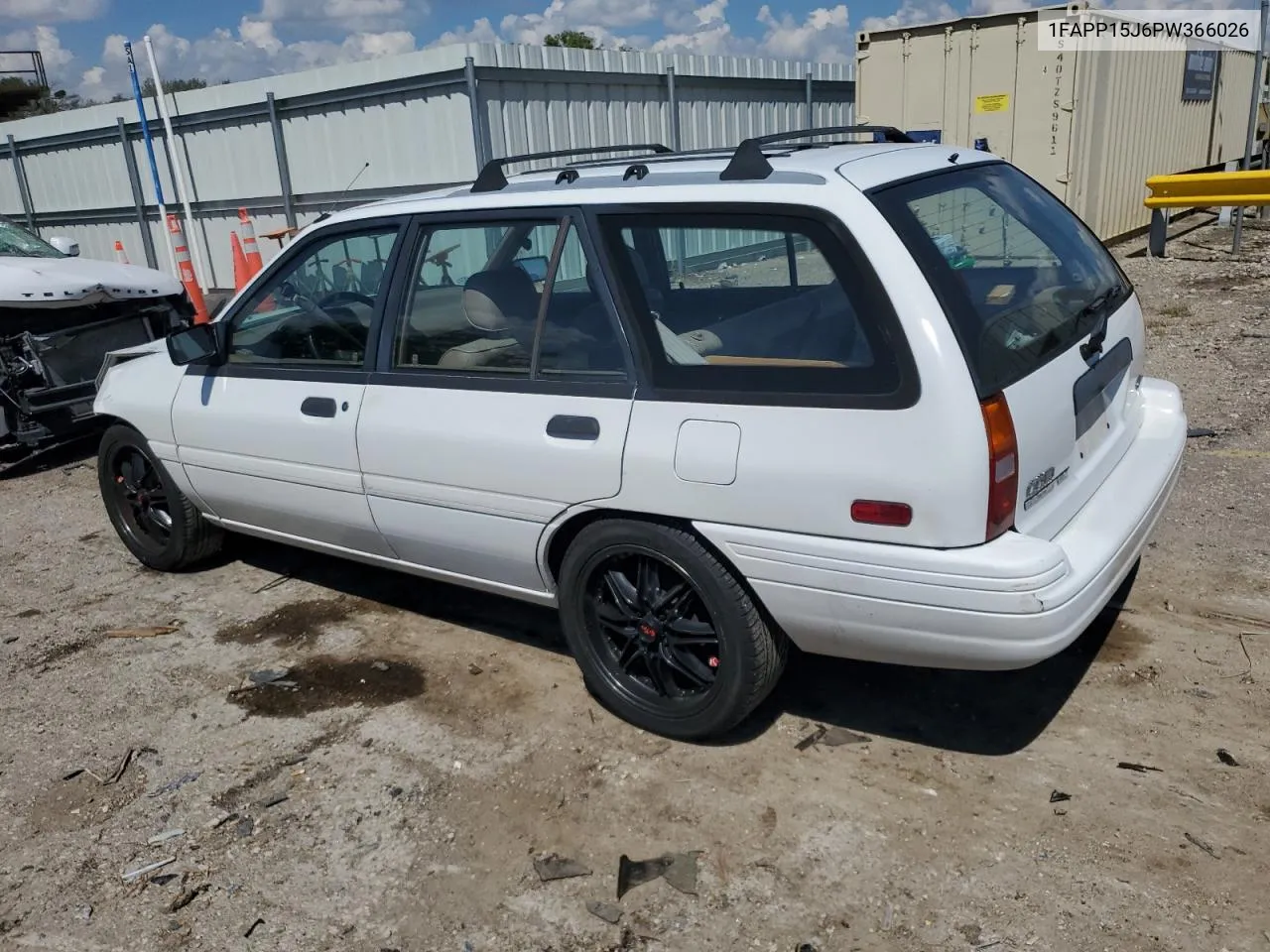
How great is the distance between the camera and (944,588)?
2797mm

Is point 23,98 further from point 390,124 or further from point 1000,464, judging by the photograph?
point 1000,464

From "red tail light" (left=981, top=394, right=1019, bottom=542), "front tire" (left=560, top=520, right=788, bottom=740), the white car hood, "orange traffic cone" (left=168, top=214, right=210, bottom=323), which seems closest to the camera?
"red tail light" (left=981, top=394, right=1019, bottom=542)

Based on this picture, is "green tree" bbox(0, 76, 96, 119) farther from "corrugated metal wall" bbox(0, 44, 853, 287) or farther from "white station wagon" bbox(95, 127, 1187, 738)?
"white station wagon" bbox(95, 127, 1187, 738)

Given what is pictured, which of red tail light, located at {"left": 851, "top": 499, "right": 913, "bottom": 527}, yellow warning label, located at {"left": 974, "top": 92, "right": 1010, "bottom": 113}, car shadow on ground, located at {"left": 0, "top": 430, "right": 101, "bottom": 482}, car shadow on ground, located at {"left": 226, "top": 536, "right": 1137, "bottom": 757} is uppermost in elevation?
yellow warning label, located at {"left": 974, "top": 92, "right": 1010, "bottom": 113}

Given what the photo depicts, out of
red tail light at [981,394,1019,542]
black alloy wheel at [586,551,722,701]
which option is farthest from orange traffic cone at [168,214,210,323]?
red tail light at [981,394,1019,542]

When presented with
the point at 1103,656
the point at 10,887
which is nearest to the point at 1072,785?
the point at 1103,656

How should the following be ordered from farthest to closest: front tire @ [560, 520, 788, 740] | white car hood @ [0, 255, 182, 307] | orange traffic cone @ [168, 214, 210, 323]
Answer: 1. orange traffic cone @ [168, 214, 210, 323]
2. white car hood @ [0, 255, 182, 307]
3. front tire @ [560, 520, 788, 740]

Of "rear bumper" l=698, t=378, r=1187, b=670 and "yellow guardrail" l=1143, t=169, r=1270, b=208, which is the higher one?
"yellow guardrail" l=1143, t=169, r=1270, b=208

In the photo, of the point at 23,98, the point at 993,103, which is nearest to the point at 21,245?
the point at 993,103

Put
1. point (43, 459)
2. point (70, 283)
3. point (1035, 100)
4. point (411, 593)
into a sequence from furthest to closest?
1. point (1035, 100)
2. point (43, 459)
3. point (70, 283)
4. point (411, 593)

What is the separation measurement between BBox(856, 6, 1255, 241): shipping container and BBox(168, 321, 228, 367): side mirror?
9.71m

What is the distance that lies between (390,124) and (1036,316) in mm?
10226

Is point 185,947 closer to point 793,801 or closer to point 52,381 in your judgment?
point 793,801

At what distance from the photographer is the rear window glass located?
2.88 m
